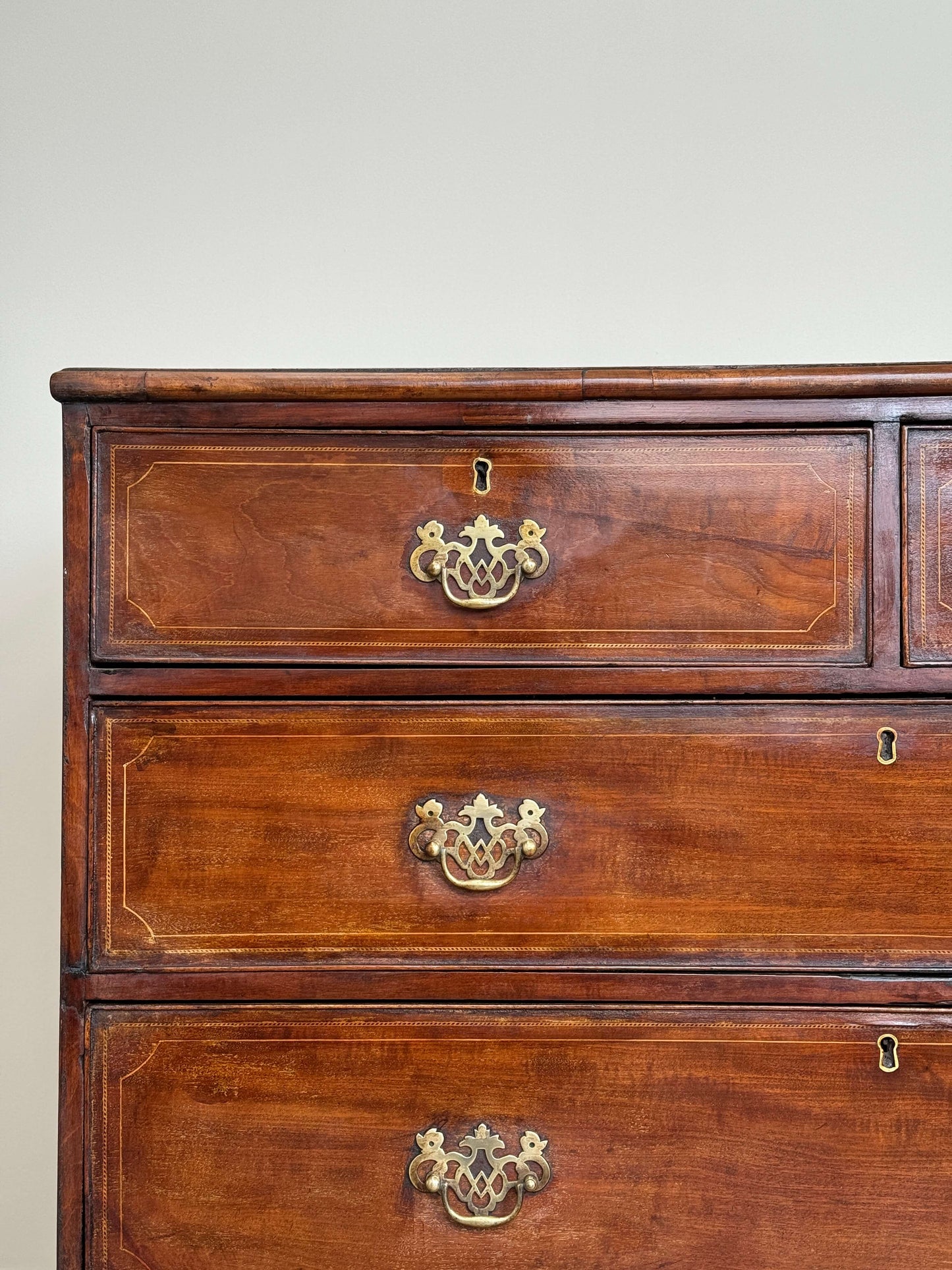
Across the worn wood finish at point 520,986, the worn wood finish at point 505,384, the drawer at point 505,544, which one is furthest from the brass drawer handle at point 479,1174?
the worn wood finish at point 505,384

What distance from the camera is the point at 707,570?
1.12 m

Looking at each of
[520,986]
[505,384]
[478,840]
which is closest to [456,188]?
[505,384]

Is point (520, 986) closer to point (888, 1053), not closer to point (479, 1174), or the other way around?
point (479, 1174)

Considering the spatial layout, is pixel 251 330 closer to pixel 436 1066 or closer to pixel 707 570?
pixel 707 570

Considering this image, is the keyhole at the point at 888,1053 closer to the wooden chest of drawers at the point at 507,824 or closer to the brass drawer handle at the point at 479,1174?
the wooden chest of drawers at the point at 507,824

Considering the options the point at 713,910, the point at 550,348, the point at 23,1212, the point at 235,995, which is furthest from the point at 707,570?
the point at 23,1212

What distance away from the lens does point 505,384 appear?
1099 mm

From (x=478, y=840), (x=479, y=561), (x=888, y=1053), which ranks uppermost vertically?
(x=479, y=561)

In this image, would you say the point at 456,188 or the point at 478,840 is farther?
the point at 456,188

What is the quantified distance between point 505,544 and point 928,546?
0.44 metres

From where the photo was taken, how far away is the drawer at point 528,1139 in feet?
3.63

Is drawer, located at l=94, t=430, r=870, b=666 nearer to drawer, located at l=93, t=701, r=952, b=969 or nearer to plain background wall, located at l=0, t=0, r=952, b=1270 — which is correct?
drawer, located at l=93, t=701, r=952, b=969

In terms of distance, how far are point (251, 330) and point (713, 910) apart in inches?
50.2

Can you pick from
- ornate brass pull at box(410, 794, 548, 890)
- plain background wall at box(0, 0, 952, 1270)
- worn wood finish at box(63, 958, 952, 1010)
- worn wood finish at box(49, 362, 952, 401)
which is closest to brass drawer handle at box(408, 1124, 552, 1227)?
worn wood finish at box(63, 958, 952, 1010)
